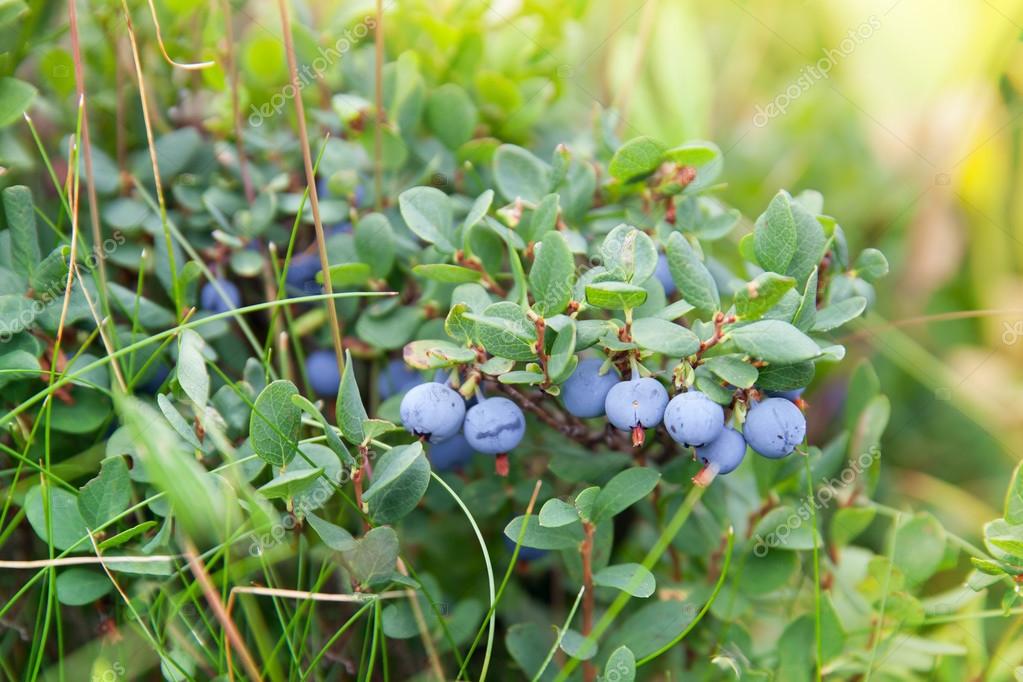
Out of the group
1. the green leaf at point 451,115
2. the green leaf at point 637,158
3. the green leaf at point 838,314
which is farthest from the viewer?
the green leaf at point 451,115

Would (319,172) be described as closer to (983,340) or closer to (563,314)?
(563,314)

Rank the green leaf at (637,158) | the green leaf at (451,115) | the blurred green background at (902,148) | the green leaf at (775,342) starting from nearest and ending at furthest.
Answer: the green leaf at (775,342) → the green leaf at (637,158) → the green leaf at (451,115) → the blurred green background at (902,148)

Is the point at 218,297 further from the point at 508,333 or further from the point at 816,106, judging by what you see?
the point at 816,106

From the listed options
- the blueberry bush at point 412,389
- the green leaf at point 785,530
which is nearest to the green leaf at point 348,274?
the blueberry bush at point 412,389

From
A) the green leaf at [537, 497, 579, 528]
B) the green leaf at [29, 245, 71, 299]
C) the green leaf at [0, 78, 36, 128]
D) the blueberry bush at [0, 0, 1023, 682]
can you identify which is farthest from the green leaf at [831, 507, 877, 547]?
the green leaf at [0, 78, 36, 128]

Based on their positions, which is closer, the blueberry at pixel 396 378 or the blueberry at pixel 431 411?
the blueberry at pixel 431 411

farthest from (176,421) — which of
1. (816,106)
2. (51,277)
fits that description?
(816,106)

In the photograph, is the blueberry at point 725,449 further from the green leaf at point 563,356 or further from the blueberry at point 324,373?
the blueberry at point 324,373

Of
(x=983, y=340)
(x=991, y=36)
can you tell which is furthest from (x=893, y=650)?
(x=991, y=36)
